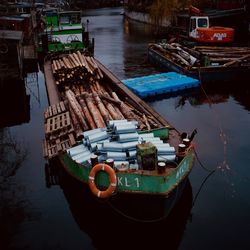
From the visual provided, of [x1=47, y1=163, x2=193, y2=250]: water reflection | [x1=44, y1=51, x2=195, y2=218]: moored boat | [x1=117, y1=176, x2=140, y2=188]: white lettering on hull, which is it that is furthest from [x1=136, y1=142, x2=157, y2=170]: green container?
[x1=47, y1=163, x2=193, y2=250]: water reflection

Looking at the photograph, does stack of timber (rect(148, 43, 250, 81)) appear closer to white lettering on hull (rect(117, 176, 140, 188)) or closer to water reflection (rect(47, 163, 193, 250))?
water reflection (rect(47, 163, 193, 250))

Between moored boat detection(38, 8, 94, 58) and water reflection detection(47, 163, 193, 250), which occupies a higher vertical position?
moored boat detection(38, 8, 94, 58)

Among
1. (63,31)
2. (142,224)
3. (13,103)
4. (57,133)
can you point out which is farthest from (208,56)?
(142,224)

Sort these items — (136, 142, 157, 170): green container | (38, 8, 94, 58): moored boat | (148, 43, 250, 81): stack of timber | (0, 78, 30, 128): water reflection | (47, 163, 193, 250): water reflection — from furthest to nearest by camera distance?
(38, 8, 94, 58): moored boat, (148, 43, 250, 81): stack of timber, (0, 78, 30, 128): water reflection, (47, 163, 193, 250): water reflection, (136, 142, 157, 170): green container

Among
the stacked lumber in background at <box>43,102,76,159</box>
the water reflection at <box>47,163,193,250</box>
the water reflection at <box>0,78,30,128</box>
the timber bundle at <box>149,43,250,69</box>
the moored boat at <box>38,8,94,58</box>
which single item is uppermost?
the moored boat at <box>38,8,94,58</box>

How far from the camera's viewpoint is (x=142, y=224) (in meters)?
11.1

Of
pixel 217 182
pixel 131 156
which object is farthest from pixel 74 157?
pixel 217 182

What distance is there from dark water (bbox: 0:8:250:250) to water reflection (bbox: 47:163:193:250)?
0.03 meters

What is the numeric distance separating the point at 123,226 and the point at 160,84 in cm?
1573

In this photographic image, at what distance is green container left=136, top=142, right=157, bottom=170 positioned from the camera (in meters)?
10.3

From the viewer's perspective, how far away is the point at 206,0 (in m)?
62.2

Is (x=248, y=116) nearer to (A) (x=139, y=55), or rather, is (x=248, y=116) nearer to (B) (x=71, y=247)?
(B) (x=71, y=247)

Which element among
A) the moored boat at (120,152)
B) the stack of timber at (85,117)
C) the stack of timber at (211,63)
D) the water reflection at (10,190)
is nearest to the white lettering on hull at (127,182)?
the moored boat at (120,152)

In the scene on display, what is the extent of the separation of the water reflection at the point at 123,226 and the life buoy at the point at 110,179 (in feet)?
3.54
